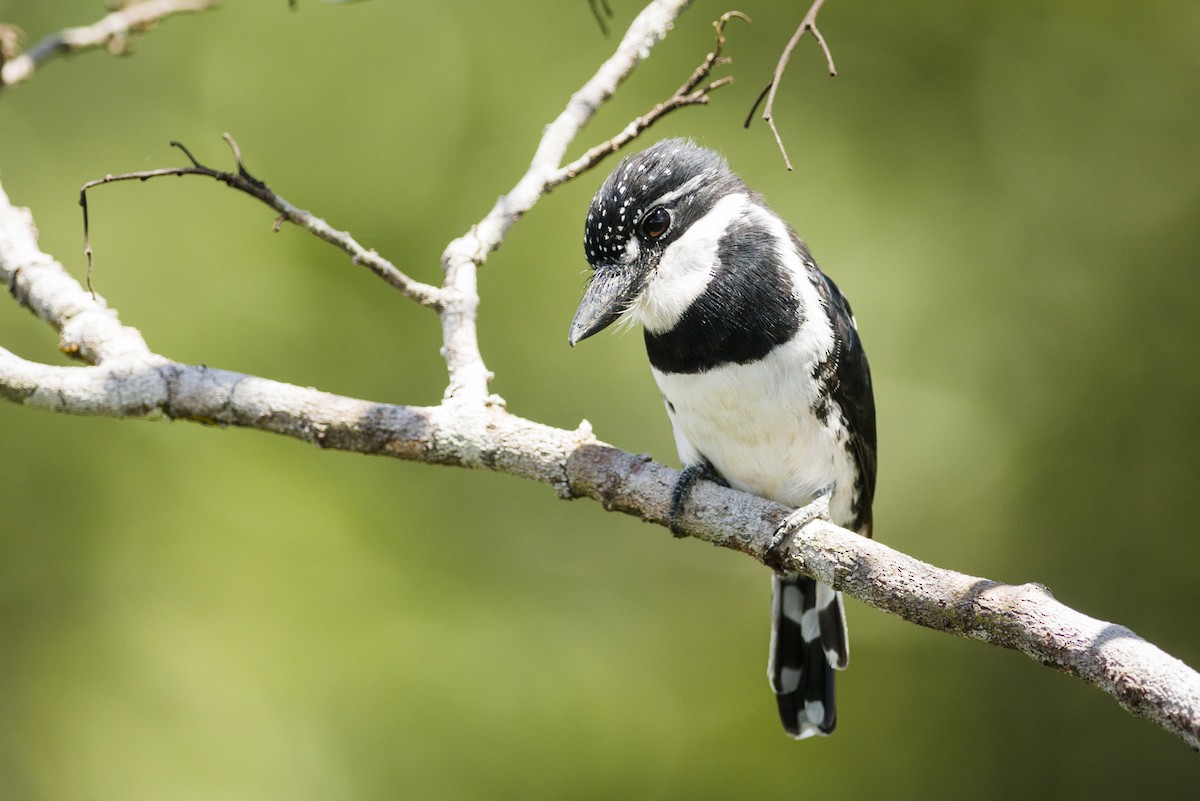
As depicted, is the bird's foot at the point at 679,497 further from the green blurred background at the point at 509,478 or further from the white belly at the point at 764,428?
the green blurred background at the point at 509,478

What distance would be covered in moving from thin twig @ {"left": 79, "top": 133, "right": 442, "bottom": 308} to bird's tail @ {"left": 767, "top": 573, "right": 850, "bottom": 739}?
1.39 m

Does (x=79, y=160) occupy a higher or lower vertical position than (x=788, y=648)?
higher

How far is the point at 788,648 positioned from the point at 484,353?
5.96ft

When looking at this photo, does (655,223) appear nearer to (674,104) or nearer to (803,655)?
(674,104)

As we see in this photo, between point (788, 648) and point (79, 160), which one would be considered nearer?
point (788, 648)

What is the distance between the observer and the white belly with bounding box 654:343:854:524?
281 cm

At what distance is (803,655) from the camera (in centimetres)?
352

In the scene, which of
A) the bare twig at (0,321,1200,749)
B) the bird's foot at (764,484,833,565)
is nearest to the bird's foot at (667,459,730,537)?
the bare twig at (0,321,1200,749)

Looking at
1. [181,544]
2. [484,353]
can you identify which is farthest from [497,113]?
[181,544]

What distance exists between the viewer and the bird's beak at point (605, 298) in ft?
8.88

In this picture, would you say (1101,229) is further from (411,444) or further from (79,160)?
(79,160)

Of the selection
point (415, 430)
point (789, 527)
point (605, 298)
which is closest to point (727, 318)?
point (605, 298)

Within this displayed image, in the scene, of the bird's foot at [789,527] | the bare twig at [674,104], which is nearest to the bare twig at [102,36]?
the bare twig at [674,104]

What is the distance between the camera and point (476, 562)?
4.75 m
